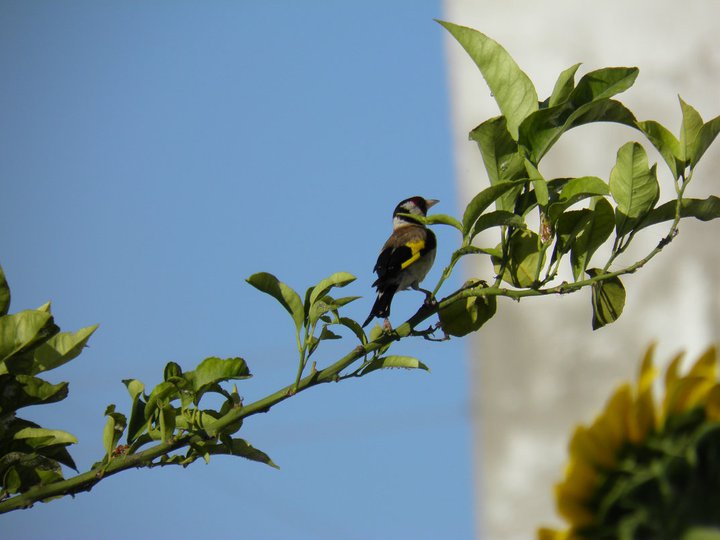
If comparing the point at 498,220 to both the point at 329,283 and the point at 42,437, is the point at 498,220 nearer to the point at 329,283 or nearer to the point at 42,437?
the point at 329,283

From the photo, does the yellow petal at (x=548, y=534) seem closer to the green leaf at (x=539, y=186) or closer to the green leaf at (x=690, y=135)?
the green leaf at (x=539, y=186)

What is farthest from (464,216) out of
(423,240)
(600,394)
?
(600,394)

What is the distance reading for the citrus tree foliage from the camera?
3.43 ft

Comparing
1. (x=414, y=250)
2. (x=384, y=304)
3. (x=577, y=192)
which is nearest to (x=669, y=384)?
(x=577, y=192)

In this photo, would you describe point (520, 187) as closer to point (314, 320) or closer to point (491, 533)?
point (314, 320)

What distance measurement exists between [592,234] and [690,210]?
0.39ft

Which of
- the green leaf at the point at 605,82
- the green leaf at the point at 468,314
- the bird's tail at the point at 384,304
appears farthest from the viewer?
the bird's tail at the point at 384,304

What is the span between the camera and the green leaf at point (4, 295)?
115cm

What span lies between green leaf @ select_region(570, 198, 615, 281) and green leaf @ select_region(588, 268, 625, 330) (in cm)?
4

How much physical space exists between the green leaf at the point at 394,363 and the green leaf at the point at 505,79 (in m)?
0.29

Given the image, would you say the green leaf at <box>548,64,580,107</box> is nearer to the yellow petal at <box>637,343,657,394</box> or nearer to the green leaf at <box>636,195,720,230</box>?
the green leaf at <box>636,195,720,230</box>

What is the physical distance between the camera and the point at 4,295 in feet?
3.80

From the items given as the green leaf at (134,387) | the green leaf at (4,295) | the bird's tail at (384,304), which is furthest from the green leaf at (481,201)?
the bird's tail at (384,304)

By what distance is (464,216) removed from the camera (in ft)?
3.53
